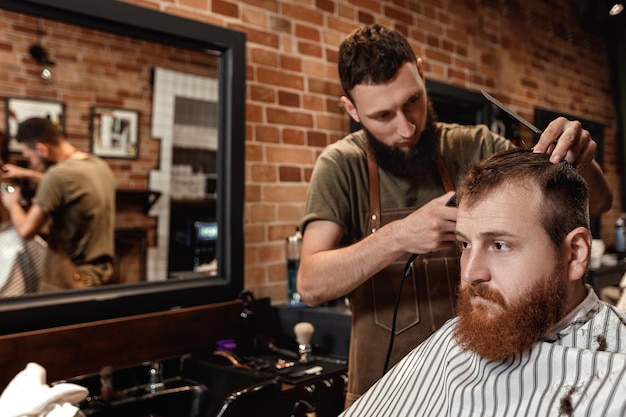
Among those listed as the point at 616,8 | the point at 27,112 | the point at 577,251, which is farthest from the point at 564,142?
the point at 616,8

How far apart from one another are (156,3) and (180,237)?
104 centimetres

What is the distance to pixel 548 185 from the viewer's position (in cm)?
119

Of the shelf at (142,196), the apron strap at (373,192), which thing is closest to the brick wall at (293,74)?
the shelf at (142,196)

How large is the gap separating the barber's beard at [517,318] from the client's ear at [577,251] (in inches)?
1.1

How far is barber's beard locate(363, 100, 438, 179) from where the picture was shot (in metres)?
1.76

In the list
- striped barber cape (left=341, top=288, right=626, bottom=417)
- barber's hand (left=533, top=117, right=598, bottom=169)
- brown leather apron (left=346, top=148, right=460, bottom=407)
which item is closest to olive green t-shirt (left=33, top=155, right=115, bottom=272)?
brown leather apron (left=346, top=148, right=460, bottom=407)

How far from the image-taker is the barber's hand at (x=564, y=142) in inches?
47.6

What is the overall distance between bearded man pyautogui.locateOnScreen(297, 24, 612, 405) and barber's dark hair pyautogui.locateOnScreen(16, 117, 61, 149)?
1175mm

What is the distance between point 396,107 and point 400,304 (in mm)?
600

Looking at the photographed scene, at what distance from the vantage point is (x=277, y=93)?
2.79 m

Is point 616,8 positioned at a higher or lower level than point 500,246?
higher

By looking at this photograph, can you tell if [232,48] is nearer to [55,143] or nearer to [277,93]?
[277,93]

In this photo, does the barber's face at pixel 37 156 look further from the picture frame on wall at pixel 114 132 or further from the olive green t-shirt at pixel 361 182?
the olive green t-shirt at pixel 361 182

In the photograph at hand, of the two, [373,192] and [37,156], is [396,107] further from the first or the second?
[37,156]
